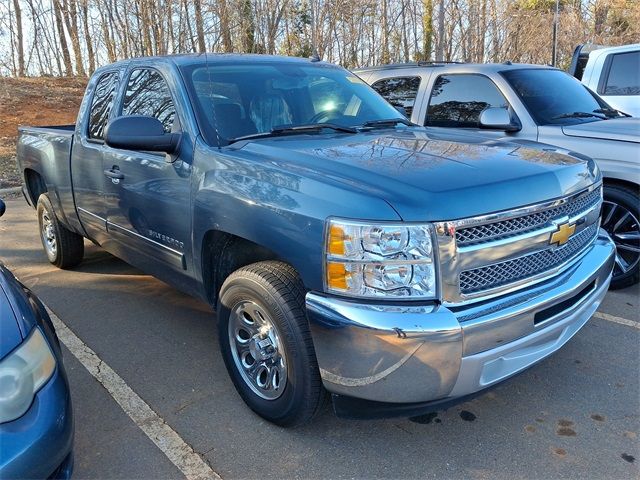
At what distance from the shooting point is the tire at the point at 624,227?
4.32m

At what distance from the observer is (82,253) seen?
17.5ft

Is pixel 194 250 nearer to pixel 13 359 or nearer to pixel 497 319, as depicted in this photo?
pixel 13 359

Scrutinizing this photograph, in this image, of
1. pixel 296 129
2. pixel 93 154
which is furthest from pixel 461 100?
pixel 93 154

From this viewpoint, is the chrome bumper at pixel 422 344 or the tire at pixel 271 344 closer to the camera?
the chrome bumper at pixel 422 344

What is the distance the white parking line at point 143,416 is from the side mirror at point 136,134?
4.60 ft

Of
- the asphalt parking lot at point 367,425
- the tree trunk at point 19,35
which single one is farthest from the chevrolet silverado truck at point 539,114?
the tree trunk at point 19,35

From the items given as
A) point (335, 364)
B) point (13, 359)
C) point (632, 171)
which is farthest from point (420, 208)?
point (632, 171)

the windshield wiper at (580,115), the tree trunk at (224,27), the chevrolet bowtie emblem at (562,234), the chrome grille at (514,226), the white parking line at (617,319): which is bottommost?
the white parking line at (617,319)

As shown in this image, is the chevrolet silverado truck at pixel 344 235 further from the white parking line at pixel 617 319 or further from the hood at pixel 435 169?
the white parking line at pixel 617 319

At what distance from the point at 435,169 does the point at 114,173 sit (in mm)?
2337

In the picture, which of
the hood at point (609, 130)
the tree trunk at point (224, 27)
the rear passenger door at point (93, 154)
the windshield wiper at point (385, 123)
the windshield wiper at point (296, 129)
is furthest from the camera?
the tree trunk at point (224, 27)

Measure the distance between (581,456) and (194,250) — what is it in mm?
→ 2223

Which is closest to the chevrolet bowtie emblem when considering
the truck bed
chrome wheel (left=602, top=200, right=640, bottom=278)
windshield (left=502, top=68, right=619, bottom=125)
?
chrome wheel (left=602, top=200, right=640, bottom=278)

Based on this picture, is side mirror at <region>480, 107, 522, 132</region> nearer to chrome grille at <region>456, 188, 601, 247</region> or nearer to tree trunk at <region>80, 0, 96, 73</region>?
chrome grille at <region>456, 188, 601, 247</region>
